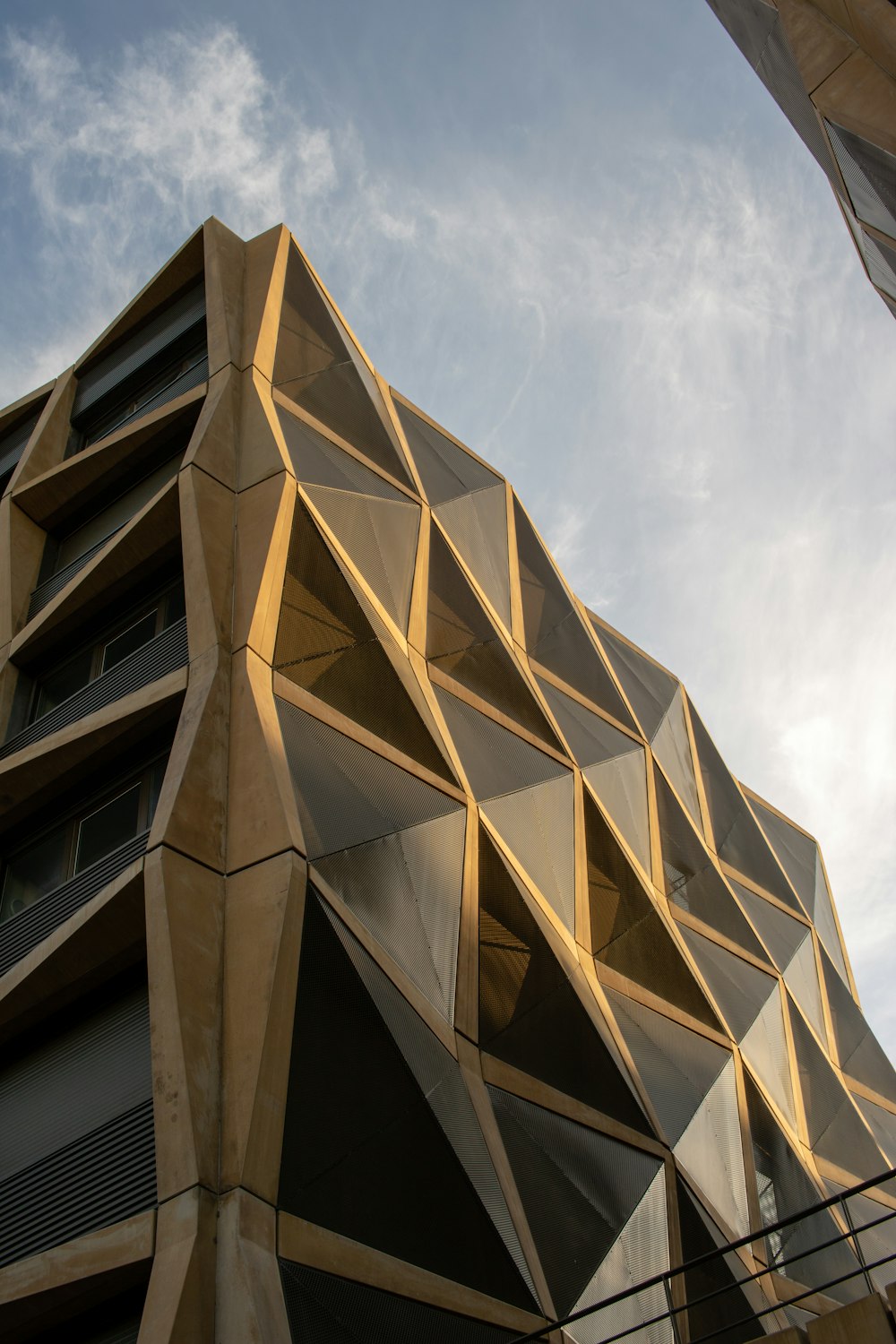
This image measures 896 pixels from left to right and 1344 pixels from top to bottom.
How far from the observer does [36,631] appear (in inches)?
699

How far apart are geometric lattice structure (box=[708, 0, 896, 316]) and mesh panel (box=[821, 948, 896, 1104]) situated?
59.5 feet

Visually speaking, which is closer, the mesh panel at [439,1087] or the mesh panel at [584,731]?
the mesh panel at [439,1087]

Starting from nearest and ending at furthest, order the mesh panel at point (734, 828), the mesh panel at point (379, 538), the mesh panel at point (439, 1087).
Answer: the mesh panel at point (439, 1087) → the mesh panel at point (379, 538) → the mesh panel at point (734, 828)

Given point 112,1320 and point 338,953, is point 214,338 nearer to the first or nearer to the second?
point 338,953

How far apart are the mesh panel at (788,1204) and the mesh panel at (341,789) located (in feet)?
30.2

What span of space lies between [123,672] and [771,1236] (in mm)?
12968

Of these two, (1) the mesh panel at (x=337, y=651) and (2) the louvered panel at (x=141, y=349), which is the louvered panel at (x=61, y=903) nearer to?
(1) the mesh panel at (x=337, y=651)

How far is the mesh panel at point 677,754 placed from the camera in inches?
1050

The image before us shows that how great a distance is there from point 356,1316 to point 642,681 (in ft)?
67.1

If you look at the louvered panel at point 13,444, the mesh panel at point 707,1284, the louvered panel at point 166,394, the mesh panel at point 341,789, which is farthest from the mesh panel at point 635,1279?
the louvered panel at point 13,444

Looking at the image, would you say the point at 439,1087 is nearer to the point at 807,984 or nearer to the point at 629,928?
the point at 629,928

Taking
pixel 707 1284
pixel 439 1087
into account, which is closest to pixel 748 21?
pixel 439 1087

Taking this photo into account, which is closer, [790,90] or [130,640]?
[790,90]

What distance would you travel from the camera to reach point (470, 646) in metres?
19.7
